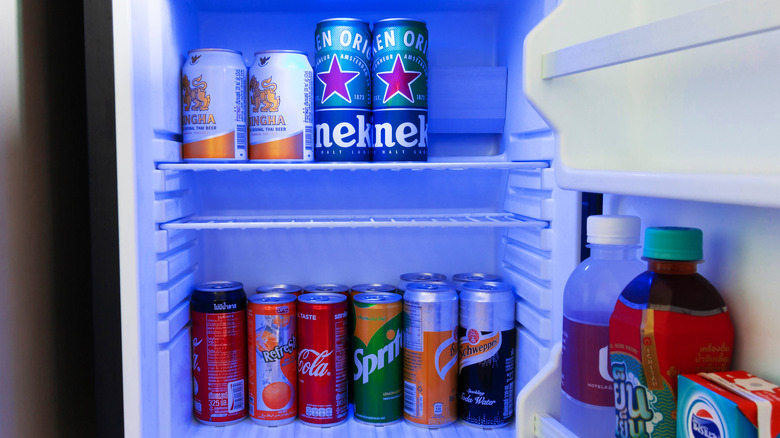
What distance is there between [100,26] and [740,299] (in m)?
1.01

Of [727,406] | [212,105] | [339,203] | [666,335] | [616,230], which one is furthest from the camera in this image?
[339,203]

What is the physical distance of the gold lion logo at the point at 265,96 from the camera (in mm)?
1265

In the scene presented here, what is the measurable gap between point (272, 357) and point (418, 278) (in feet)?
1.23

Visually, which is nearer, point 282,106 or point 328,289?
point 282,106

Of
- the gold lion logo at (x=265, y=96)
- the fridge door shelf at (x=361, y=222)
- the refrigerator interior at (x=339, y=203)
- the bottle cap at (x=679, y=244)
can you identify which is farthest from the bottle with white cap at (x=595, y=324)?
the gold lion logo at (x=265, y=96)

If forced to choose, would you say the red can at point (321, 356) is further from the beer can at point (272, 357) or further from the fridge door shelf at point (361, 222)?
the fridge door shelf at point (361, 222)

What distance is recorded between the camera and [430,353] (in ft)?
4.34

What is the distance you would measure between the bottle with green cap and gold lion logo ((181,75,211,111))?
889 millimetres

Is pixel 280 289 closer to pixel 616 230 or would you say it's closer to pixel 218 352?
pixel 218 352

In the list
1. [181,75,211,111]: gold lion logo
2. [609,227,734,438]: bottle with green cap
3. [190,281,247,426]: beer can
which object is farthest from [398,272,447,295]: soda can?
[609,227,734,438]: bottle with green cap

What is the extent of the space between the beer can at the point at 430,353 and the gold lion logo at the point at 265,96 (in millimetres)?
478

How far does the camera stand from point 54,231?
4.07 ft

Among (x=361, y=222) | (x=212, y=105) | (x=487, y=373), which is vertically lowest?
(x=487, y=373)

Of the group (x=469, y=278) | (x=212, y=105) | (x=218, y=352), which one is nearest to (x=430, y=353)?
(x=469, y=278)
